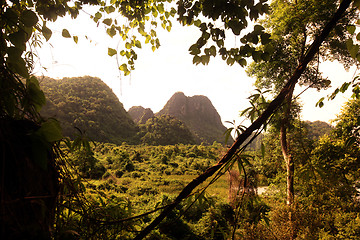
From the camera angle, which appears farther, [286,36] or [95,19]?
[286,36]

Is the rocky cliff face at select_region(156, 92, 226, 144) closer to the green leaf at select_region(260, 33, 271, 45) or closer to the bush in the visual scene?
the bush

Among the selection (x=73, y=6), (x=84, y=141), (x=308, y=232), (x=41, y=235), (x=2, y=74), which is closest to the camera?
(x=41, y=235)

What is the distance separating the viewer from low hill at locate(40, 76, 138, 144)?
49156 millimetres

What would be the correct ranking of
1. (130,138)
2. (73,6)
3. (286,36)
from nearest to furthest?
(73,6) < (286,36) < (130,138)

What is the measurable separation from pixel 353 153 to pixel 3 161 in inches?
332

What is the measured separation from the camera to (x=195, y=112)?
96375 mm

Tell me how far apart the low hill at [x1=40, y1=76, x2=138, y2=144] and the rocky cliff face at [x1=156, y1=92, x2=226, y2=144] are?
3290cm

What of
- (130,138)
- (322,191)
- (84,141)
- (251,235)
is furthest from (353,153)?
(130,138)

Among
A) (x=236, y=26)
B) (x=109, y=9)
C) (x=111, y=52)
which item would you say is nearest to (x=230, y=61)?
(x=236, y=26)

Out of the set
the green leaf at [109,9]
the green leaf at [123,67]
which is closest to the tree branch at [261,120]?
the green leaf at [123,67]

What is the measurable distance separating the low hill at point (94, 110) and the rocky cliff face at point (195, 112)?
32.9 m

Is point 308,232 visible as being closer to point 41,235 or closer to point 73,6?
point 41,235

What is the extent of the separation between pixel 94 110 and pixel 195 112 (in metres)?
57.2

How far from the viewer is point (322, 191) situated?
5.81m
